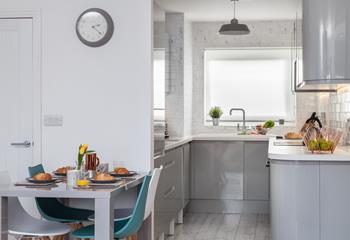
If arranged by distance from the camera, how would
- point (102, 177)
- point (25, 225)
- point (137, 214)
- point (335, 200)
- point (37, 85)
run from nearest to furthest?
point (137, 214) → point (102, 177) → point (25, 225) → point (335, 200) → point (37, 85)

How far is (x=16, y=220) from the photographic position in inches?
162

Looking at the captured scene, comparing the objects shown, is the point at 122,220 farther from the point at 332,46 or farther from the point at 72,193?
the point at 332,46

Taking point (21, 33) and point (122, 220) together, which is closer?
point (122, 220)

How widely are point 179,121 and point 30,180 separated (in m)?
3.88

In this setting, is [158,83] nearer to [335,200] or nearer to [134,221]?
[134,221]

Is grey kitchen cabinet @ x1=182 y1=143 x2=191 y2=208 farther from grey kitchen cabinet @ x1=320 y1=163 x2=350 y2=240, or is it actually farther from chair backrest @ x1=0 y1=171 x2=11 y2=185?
chair backrest @ x1=0 y1=171 x2=11 y2=185

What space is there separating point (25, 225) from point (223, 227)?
119 inches

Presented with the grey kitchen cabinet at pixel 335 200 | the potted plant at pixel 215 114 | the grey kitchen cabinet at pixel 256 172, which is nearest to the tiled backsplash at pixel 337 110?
the grey kitchen cabinet at pixel 256 172

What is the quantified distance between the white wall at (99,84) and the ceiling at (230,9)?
5.63 ft

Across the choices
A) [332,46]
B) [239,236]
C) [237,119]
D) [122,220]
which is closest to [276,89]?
[237,119]

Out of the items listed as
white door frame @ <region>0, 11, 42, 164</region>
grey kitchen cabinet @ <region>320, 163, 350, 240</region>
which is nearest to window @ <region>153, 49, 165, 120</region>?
white door frame @ <region>0, 11, 42, 164</region>

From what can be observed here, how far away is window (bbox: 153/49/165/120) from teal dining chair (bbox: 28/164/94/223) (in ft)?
3.45

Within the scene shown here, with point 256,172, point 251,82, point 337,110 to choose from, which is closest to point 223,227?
point 256,172

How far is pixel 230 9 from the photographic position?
7.43 m
